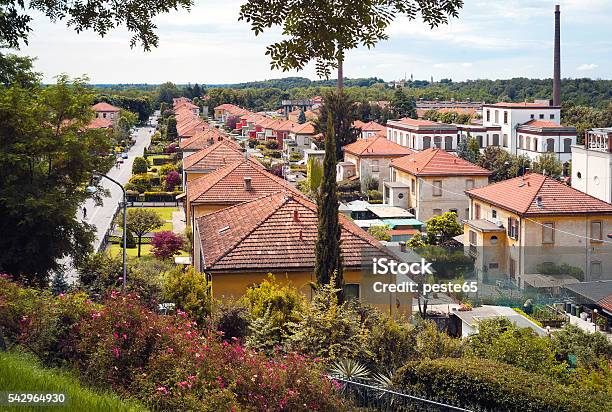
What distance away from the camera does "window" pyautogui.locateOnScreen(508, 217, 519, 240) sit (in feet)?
116

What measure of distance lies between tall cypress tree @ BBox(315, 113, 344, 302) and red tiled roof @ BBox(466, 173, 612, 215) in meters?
16.7

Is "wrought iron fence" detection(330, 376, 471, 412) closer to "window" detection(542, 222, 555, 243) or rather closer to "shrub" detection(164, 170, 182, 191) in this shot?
"window" detection(542, 222, 555, 243)

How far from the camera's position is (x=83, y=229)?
83.1ft

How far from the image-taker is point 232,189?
3150cm

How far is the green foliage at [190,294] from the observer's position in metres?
18.6

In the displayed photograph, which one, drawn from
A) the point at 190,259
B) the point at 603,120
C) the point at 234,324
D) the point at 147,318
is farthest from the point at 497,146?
the point at 147,318

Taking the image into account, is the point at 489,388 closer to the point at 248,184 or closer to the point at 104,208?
the point at 248,184

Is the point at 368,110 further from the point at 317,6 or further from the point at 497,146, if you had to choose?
the point at 317,6

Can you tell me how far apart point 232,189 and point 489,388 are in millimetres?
21036

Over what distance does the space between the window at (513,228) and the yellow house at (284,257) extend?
1489 centimetres

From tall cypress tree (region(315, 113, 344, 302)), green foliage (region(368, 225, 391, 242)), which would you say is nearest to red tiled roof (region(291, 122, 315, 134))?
green foliage (region(368, 225, 391, 242))

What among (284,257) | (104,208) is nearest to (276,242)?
(284,257)

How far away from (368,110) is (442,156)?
54216 mm

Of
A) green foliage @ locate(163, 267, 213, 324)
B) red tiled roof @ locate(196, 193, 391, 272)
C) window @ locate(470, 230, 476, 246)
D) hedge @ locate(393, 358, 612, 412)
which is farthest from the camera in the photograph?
window @ locate(470, 230, 476, 246)
